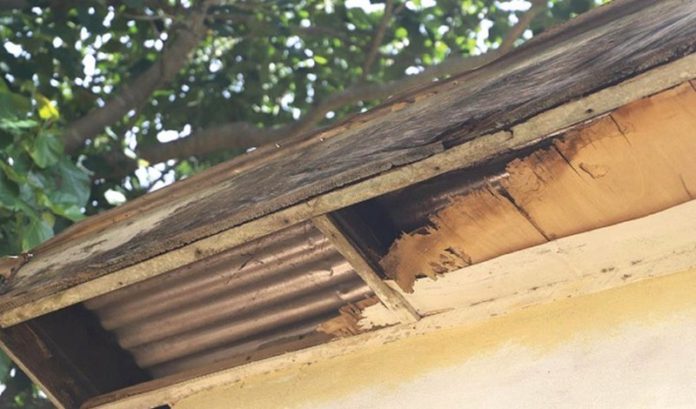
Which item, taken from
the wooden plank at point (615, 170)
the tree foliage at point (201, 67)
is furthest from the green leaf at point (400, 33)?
the wooden plank at point (615, 170)

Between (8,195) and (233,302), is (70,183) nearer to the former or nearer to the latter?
(8,195)

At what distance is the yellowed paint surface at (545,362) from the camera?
6.49ft

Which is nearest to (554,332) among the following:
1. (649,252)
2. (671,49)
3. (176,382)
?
(649,252)

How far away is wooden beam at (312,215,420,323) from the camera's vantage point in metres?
2.13

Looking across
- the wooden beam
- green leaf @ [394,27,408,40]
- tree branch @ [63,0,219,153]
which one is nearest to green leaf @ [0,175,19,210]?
tree branch @ [63,0,219,153]

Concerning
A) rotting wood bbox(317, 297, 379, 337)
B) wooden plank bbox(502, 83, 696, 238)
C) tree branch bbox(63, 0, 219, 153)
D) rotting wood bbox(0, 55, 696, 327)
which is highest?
tree branch bbox(63, 0, 219, 153)

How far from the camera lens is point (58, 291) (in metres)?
2.44

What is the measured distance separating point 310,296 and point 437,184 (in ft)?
1.69

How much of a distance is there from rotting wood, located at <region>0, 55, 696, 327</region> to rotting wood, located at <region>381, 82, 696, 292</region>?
0.36 ft

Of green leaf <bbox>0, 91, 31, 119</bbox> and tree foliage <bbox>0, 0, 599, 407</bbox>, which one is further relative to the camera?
tree foliage <bbox>0, 0, 599, 407</bbox>

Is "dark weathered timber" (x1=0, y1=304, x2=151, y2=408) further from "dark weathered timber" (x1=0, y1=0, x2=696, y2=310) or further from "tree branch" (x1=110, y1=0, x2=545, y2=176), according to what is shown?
"tree branch" (x1=110, y1=0, x2=545, y2=176)

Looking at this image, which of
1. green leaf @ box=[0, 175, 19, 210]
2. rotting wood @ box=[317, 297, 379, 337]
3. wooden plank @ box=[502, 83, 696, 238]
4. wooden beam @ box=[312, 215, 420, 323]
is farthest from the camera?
green leaf @ box=[0, 175, 19, 210]

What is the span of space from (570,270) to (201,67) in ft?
16.6

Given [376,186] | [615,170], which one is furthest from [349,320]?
[615,170]
